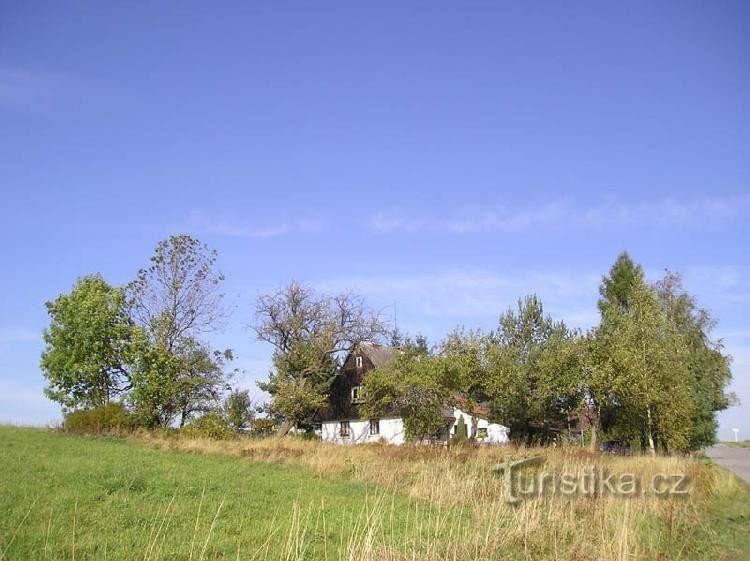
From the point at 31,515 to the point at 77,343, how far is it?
29.7 meters

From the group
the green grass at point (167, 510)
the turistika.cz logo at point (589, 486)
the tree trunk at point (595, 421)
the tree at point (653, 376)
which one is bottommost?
the green grass at point (167, 510)

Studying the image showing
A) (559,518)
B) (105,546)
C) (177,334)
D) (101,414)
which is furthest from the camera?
(177,334)

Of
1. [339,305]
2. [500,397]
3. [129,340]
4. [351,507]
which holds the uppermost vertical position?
[339,305]

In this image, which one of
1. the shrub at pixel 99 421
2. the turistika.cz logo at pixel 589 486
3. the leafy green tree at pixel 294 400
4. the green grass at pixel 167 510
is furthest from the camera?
the leafy green tree at pixel 294 400

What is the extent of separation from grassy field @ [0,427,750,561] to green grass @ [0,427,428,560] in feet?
0.08

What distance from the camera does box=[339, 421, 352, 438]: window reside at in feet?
173

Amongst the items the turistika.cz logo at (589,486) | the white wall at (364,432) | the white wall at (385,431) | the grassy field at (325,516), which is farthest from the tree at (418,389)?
the turistika.cz logo at (589,486)

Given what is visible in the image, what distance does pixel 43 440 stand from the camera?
22.3 m

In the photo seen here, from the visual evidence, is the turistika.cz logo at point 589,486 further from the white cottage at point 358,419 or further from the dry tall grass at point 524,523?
the white cottage at point 358,419

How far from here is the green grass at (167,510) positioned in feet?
25.4

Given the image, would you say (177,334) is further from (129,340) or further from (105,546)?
(105,546)

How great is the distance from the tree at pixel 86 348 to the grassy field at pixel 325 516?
19533mm

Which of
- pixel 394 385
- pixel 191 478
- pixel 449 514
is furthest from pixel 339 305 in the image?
pixel 449 514

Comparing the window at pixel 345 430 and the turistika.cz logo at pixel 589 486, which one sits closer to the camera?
the turistika.cz logo at pixel 589 486
